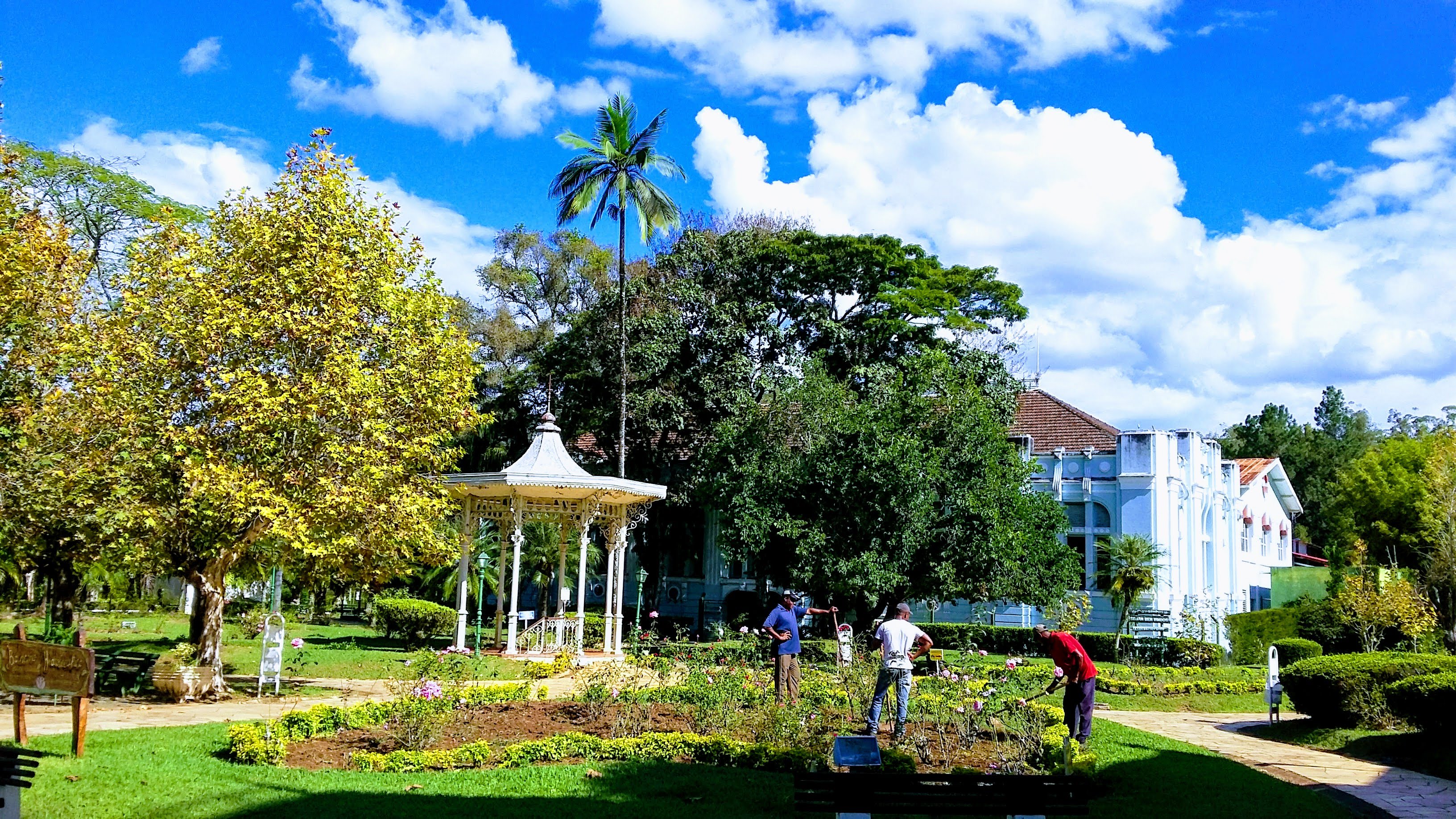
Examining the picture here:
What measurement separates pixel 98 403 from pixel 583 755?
9.08m

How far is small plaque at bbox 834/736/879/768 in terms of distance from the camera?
20.3ft

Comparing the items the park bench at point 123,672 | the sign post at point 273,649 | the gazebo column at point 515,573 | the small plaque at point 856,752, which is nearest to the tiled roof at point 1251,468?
the gazebo column at point 515,573

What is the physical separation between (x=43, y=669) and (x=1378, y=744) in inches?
600

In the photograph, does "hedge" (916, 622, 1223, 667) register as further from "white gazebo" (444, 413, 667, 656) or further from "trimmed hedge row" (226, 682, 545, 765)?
"trimmed hedge row" (226, 682, 545, 765)

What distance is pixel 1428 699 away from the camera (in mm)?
13484

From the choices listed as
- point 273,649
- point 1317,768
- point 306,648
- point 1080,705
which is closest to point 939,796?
point 1080,705

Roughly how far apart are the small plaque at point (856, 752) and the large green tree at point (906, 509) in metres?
16.2

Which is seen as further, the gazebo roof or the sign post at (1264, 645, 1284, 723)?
the gazebo roof

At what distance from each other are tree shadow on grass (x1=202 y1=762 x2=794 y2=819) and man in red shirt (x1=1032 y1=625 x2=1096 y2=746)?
3448 mm

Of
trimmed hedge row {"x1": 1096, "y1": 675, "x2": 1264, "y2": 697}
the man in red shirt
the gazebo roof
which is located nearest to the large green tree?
the gazebo roof

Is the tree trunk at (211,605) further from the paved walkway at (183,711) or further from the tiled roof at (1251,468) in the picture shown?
the tiled roof at (1251,468)

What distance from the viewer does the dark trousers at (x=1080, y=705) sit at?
37.1 ft

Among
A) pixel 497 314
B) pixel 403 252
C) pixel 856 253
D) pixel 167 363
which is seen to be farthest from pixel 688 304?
pixel 167 363

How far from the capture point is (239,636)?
92.6 feet
